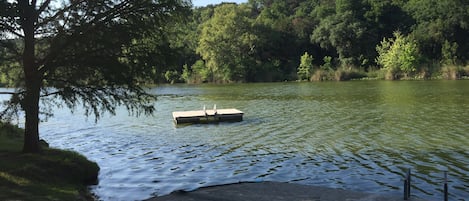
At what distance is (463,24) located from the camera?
6900cm

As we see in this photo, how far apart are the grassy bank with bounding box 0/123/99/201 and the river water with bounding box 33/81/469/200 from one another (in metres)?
0.56

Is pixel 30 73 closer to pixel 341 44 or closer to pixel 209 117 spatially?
pixel 209 117

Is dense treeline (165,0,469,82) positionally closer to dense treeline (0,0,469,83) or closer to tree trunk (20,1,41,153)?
dense treeline (0,0,469,83)

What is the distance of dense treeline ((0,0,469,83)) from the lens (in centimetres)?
6919

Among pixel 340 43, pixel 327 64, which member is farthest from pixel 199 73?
pixel 340 43

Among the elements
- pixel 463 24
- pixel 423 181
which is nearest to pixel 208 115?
pixel 423 181

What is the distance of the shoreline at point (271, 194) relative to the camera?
8055 mm

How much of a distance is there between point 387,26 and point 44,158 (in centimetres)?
8019

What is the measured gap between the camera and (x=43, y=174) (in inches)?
376

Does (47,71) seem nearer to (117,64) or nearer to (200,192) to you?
(117,64)

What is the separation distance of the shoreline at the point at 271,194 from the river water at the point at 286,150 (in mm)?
1175

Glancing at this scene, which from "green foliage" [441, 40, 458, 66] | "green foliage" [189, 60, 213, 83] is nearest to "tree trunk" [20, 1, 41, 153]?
"green foliage" [441, 40, 458, 66]

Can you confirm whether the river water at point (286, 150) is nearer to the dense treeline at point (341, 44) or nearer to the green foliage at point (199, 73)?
the dense treeline at point (341, 44)

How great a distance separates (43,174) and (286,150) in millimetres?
7827
